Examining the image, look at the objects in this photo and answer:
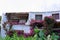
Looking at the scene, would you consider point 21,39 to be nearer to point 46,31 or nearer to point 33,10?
point 46,31

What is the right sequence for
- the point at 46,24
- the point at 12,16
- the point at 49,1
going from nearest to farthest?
the point at 46,24
the point at 49,1
the point at 12,16

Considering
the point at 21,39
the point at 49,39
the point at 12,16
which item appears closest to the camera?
the point at 21,39

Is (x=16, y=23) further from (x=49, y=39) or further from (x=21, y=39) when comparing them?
(x=21, y=39)

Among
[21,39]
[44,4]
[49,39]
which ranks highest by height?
[44,4]

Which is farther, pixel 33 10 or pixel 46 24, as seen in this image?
pixel 33 10

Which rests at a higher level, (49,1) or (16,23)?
(49,1)

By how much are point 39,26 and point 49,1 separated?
2240mm

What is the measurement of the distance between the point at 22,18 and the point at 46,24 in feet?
13.3

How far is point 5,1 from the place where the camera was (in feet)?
55.3

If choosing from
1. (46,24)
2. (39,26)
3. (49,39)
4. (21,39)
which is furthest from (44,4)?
(21,39)

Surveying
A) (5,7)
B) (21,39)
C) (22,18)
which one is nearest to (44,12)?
(22,18)

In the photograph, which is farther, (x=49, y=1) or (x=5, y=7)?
(x=5, y=7)

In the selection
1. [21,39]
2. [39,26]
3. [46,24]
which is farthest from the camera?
[39,26]

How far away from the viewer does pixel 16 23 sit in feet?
50.1
